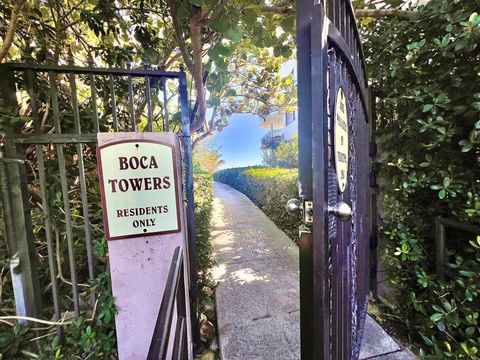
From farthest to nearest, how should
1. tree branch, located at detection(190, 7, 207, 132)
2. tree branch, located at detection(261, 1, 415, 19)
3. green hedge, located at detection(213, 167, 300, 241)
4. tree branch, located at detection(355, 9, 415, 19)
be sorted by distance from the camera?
1. green hedge, located at detection(213, 167, 300, 241)
2. tree branch, located at detection(355, 9, 415, 19)
3. tree branch, located at detection(261, 1, 415, 19)
4. tree branch, located at detection(190, 7, 207, 132)

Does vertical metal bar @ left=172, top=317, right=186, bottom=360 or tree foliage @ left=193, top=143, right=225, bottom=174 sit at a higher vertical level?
tree foliage @ left=193, top=143, right=225, bottom=174

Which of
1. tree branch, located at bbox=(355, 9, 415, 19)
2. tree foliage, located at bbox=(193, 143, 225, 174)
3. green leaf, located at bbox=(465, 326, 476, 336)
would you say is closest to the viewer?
green leaf, located at bbox=(465, 326, 476, 336)

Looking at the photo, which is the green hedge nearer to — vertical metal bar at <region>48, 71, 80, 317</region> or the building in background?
vertical metal bar at <region>48, 71, 80, 317</region>

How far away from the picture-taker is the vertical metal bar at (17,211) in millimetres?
1507

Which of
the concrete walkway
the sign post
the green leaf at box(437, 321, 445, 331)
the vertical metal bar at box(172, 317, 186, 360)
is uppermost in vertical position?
the sign post

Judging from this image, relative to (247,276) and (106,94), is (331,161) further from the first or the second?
(247,276)

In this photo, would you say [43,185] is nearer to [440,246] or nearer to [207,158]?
[440,246]

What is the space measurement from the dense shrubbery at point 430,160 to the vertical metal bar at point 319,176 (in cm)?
124

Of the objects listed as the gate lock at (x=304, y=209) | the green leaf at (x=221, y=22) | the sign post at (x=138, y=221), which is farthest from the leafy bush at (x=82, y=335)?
the green leaf at (x=221, y=22)

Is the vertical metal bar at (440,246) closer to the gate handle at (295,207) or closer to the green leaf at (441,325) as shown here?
the green leaf at (441,325)

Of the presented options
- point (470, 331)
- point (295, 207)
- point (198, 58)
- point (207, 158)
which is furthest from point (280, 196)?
point (207, 158)

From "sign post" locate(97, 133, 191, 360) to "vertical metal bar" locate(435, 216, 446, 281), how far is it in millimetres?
1940

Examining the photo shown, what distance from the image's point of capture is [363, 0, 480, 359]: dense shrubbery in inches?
61.9

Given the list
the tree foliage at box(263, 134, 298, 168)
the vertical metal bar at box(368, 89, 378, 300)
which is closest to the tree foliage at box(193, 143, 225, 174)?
the tree foliage at box(263, 134, 298, 168)
